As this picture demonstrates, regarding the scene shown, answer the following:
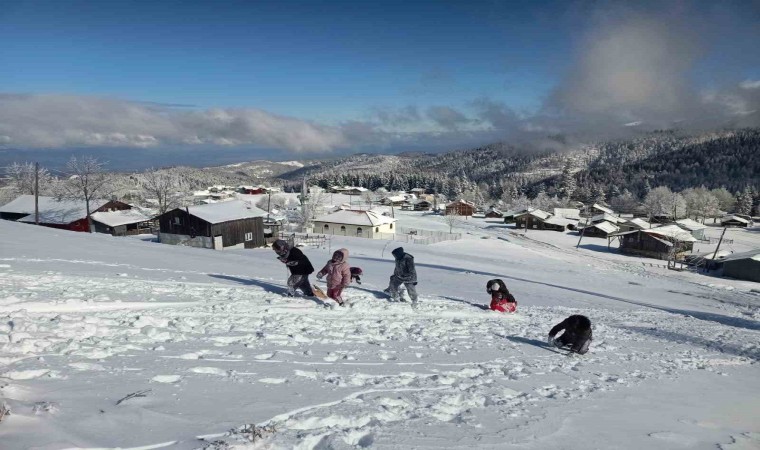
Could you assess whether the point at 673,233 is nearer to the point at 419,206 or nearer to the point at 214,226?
the point at 214,226

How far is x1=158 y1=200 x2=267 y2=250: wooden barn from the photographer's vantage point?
36.3 metres

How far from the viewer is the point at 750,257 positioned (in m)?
39.4

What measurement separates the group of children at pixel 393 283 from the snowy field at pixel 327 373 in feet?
1.49

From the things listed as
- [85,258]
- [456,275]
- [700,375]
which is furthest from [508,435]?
[456,275]

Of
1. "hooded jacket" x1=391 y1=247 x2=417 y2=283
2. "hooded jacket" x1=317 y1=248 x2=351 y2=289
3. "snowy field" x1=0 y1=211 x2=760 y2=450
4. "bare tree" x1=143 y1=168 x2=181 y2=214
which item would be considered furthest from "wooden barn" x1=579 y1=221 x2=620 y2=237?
"hooded jacket" x1=317 y1=248 x2=351 y2=289

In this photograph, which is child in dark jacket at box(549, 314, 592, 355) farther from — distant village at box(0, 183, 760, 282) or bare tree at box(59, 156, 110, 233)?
bare tree at box(59, 156, 110, 233)

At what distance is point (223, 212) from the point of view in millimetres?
37969

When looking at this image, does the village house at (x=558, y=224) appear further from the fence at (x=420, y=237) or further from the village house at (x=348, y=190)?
the village house at (x=348, y=190)

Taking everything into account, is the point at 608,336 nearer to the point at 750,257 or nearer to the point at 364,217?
the point at 750,257

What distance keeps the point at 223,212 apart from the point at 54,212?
67.5 ft

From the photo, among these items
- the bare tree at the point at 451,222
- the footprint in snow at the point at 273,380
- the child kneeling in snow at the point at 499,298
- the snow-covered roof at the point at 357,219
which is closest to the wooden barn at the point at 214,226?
the snow-covered roof at the point at 357,219

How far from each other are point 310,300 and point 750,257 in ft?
150

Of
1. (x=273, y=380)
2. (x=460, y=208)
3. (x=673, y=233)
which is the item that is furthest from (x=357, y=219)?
(x=460, y=208)

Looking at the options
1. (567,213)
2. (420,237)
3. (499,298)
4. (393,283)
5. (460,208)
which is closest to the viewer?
(393,283)
